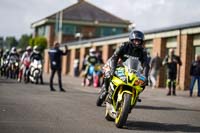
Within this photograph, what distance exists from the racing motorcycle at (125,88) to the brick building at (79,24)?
67.4 metres

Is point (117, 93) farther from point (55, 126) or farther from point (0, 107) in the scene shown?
point (0, 107)

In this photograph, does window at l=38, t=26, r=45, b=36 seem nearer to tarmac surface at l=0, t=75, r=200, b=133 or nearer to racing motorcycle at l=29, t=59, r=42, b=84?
racing motorcycle at l=29, t=59, r=42, b=84

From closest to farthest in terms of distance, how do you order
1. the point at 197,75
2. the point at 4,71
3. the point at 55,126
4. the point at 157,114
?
the point at 55,126 < the point at 157,114 < the point at 197,75 < the point at 4,71

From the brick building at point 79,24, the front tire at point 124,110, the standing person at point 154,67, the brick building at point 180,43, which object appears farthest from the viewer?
the brick building at point 79,24

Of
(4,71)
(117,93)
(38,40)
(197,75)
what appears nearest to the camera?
(117,93)

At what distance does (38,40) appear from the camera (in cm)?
7956

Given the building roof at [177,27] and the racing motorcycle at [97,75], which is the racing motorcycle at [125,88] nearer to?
the racing motorcycle at [97,75]

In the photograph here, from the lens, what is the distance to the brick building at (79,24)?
80188 millimetres

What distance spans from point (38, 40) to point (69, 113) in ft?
226

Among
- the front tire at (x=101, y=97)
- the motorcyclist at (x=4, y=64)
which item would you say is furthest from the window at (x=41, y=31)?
the front tire at (x=101, y=97)

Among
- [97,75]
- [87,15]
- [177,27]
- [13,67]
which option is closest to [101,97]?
[97,75]

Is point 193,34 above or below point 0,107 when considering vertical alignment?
above

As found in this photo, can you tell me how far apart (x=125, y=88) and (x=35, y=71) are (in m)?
16.1

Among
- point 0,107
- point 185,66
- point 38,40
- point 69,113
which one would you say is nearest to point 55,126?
point 69,113
